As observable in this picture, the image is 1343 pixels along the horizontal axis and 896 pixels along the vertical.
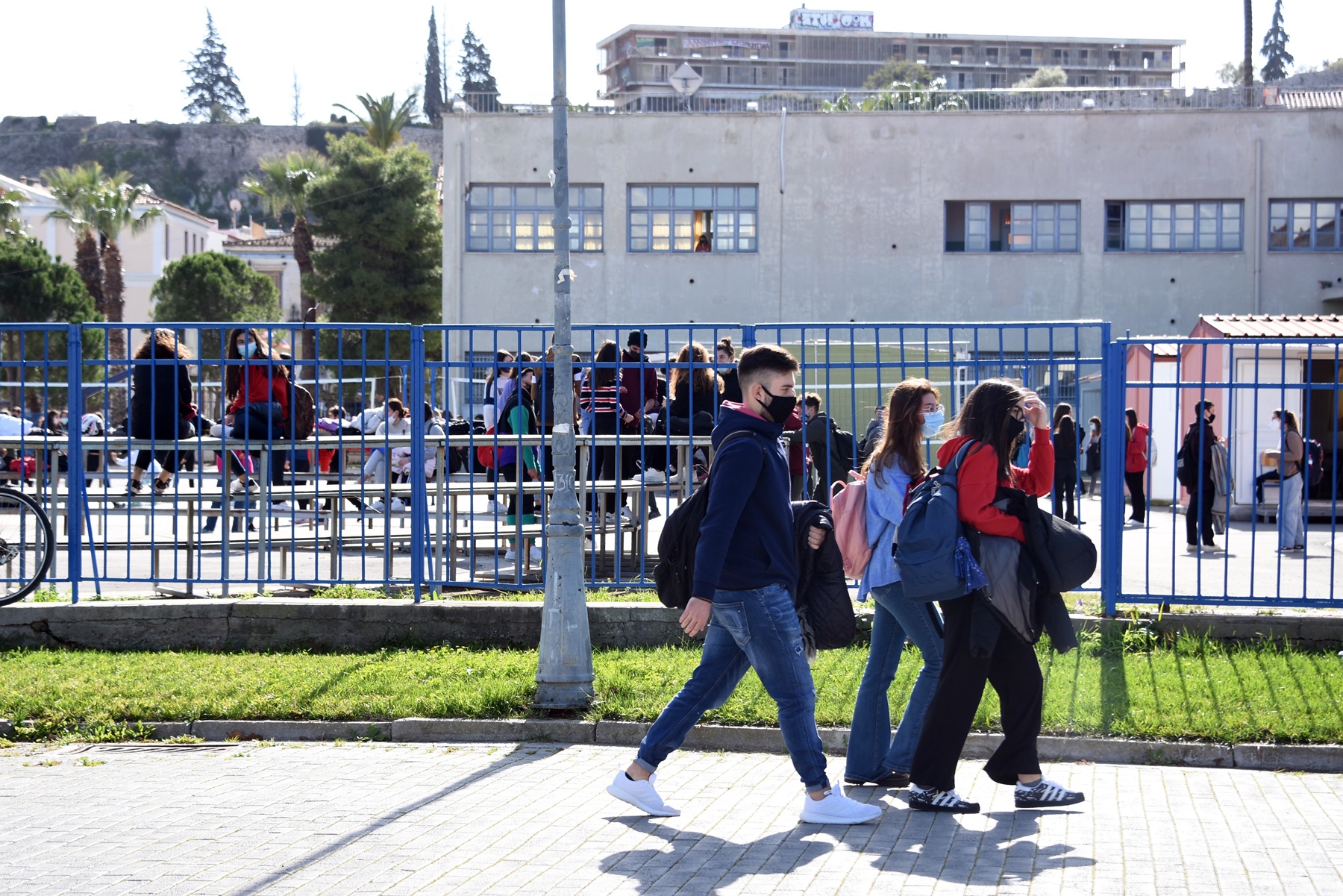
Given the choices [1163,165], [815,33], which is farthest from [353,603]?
[815,33]

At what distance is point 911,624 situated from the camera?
5.68 metres

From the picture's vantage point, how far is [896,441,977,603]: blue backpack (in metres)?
5.30

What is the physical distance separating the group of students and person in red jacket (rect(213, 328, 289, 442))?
16.0ft

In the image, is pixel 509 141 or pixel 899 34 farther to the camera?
pixel 899 34

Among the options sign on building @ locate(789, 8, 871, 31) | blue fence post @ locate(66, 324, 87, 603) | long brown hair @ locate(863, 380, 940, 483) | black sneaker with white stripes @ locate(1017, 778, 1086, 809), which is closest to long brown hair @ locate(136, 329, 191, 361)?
blue fence post @ locate(66, 324, 87, 603)

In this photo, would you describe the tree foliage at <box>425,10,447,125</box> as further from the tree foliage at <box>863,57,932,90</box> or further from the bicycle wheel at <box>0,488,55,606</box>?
the bicycle wheel at <box>0,488,55,606</box>

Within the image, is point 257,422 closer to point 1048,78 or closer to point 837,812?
point 837,812

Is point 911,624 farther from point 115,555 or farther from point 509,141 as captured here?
point 509,141

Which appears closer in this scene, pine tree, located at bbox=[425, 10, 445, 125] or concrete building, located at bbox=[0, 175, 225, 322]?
concrete building, located at bbox=[0, 175, 225, 322]

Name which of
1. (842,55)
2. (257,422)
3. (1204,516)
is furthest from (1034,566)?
(842,55)

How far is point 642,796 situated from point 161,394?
5.54 meters

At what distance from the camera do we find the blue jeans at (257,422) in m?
9.32

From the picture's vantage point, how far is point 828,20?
129375 mm

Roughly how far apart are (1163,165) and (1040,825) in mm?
30517
